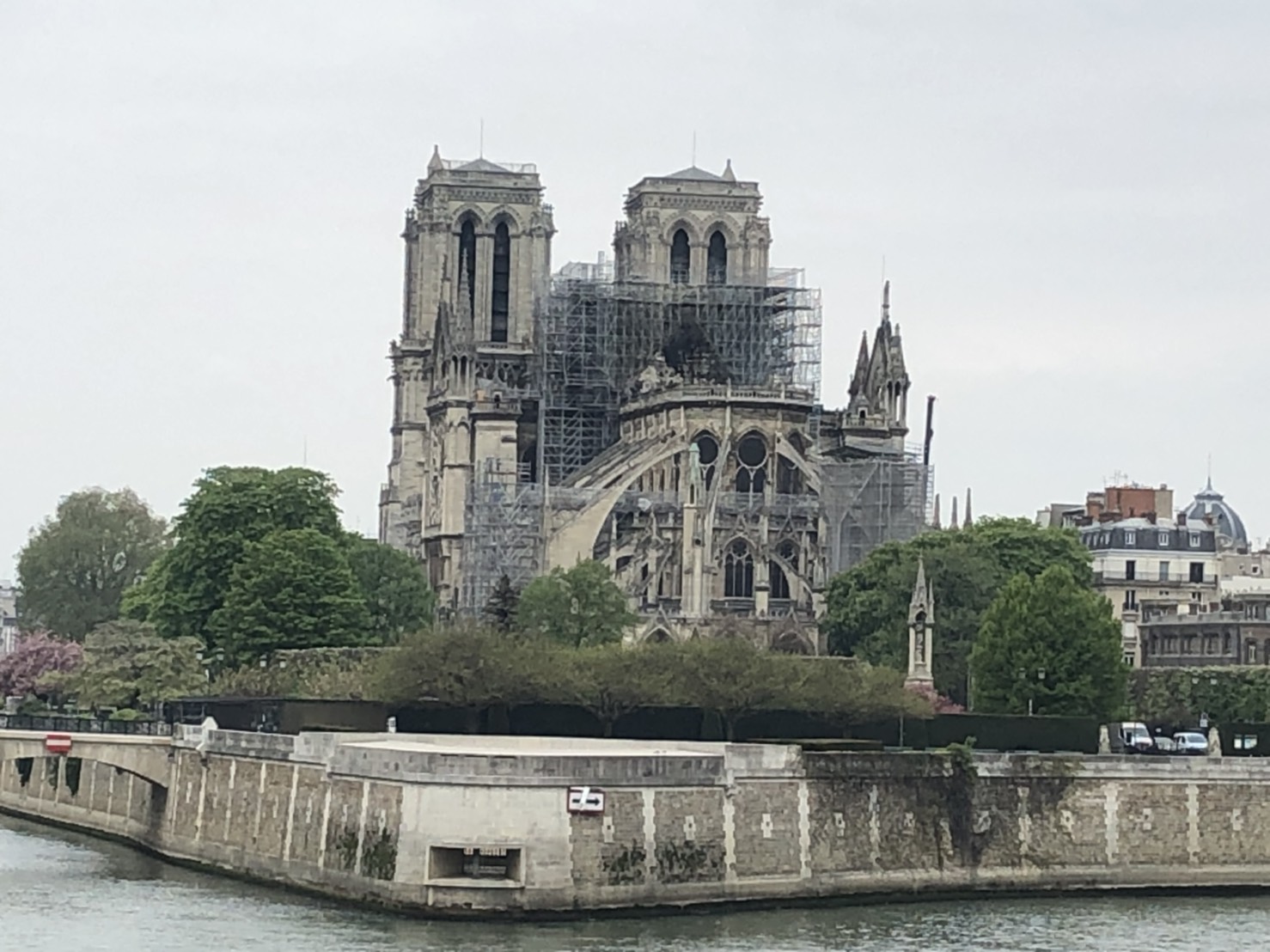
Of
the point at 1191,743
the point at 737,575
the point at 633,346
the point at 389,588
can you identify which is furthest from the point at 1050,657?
the point at 633,346

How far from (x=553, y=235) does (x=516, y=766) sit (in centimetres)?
7870

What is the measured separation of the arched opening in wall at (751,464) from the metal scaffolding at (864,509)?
208cm

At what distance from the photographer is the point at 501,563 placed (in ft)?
355

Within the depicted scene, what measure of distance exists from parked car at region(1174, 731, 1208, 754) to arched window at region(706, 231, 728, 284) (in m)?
52.8

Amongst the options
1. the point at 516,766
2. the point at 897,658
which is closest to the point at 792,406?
the point at 897,658

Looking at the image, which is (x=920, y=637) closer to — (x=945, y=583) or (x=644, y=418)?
(x=945, y=583)

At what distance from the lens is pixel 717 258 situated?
126 metres

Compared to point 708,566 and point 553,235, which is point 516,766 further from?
point 553,235

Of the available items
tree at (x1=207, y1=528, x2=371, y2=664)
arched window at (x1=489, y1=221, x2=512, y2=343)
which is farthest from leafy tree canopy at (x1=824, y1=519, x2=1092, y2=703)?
arched window at (x1=489, y1=221, x2=512, y2=343)

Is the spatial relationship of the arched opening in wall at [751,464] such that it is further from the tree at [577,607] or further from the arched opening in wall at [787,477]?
the tree at [577,607]

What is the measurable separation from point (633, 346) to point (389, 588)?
2200 cm

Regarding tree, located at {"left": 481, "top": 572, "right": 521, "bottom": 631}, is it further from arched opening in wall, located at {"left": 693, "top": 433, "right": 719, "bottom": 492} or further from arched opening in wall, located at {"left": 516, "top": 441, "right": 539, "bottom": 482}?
arched opening in wall, located at {"left": 516, "top": 441, "right": 539, "bottom": 482}

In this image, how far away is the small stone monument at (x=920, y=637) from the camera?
85562 millimetres

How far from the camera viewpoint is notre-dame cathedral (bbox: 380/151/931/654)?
10794cm
